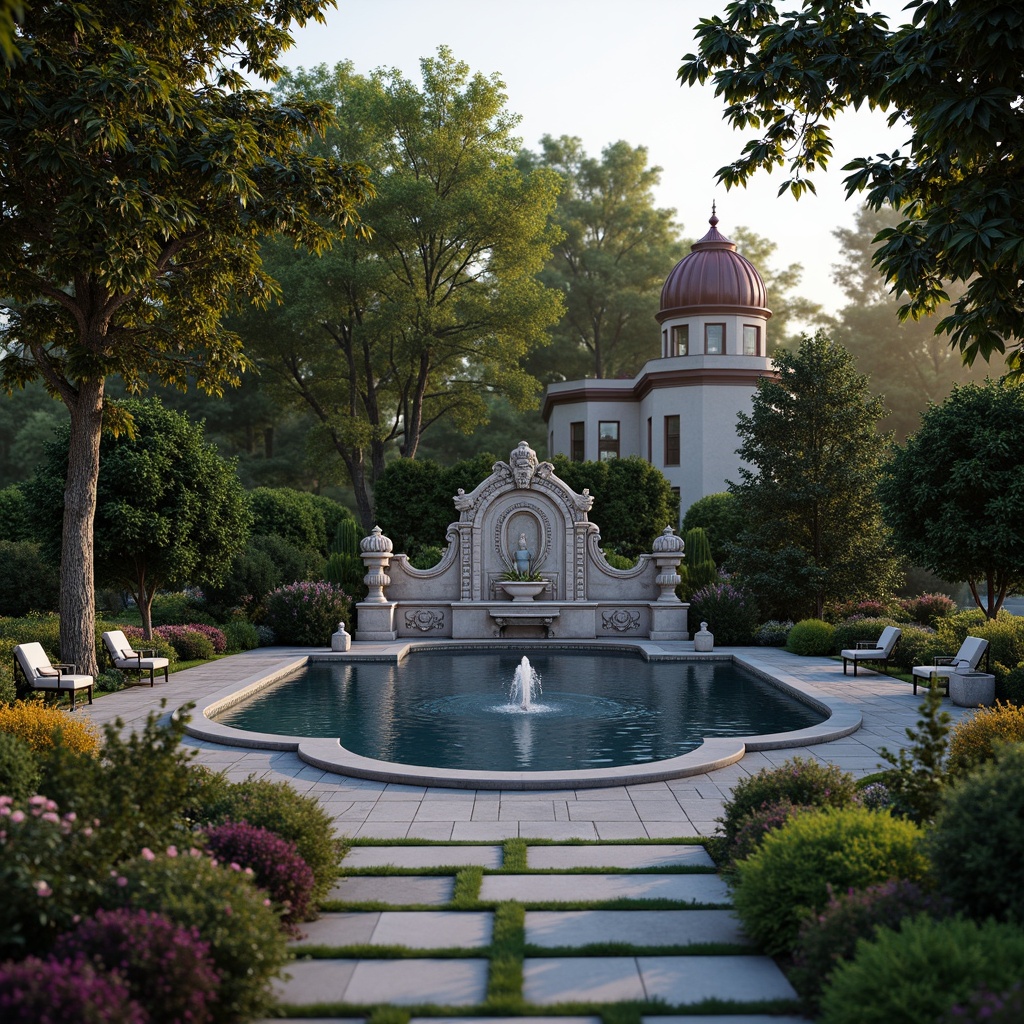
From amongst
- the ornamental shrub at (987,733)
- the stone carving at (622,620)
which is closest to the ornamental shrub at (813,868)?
the ornamental shrub at (987,733)

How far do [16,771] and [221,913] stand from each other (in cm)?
319

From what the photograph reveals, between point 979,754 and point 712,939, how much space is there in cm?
415

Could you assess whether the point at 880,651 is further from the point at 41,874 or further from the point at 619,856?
the point at 41,874

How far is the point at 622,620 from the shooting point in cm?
2486

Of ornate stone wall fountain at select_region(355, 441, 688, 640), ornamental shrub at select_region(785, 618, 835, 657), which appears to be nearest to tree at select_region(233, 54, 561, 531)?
ornate stone wall fountain at select_region(355, 441, 688, 640)

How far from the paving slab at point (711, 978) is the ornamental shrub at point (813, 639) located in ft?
53.7

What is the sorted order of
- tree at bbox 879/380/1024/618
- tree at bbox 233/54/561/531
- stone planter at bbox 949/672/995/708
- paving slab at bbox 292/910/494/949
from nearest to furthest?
1. paving slab at bbox 292/910/494/949
2. stone planter at bbox 949/672/995/708
3. tree at bbox 879/380/1024/618
4. tree at bbox 233/54/561/531

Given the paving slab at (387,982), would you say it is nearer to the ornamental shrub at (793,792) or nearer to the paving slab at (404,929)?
the paving slab at (404,929)

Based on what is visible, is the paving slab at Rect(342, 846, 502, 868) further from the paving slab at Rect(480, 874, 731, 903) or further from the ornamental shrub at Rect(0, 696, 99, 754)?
the ornamental shrub at Rect(0, 696, 99, 754)

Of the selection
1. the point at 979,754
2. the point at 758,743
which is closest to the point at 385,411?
the point at 758,743

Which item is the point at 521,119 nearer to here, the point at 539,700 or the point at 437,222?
the point at 437,222

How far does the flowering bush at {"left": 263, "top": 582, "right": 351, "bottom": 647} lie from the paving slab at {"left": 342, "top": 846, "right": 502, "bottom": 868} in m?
15.7

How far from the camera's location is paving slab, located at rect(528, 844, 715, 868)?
24.4 ft

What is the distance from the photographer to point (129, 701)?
1522cm
